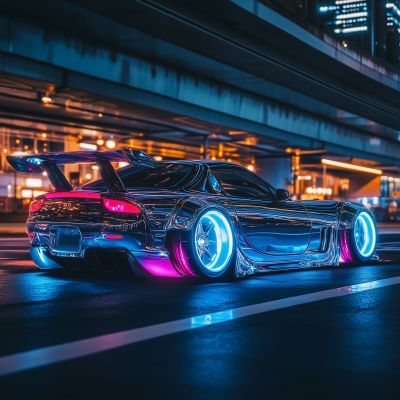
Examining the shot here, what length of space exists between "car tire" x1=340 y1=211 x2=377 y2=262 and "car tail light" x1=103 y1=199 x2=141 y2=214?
3302 mm

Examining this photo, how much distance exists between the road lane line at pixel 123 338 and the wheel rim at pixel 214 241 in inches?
48.1

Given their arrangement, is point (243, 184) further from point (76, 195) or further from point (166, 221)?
point (76, 195)

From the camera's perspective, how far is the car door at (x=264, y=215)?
738 cm

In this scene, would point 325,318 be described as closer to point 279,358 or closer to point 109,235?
point 279,358

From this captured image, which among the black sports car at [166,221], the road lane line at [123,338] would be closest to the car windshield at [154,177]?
the black sports car at [166,221]

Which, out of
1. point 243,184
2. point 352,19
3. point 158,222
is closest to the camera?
point 158,222

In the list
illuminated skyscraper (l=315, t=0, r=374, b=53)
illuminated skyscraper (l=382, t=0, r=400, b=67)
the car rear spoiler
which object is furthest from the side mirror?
illuminated skyscraper (l=382, t=0, r=400, b=67)

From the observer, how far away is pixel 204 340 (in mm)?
4059

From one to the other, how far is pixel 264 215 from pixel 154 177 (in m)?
1.28

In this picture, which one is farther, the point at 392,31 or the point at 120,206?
the point at 392,31

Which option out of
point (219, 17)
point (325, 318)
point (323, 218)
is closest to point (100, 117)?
point (219, 17)

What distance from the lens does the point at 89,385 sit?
3070 millimetres

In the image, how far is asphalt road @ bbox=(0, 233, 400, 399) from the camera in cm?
306

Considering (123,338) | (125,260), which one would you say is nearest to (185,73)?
(125,260)
